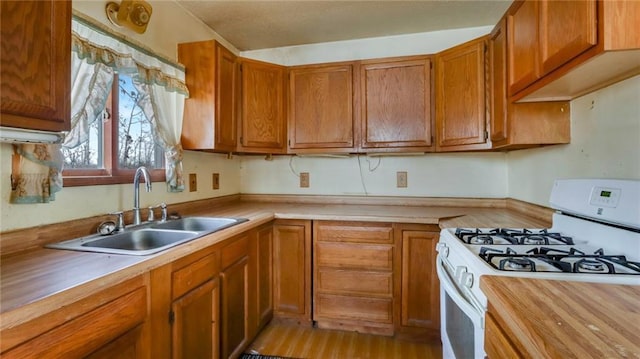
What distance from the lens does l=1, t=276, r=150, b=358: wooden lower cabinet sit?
2.35 feet

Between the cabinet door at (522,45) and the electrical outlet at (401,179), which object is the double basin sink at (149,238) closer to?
the electrical outlet at (401,179)

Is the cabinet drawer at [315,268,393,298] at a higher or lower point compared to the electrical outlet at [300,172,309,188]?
lower

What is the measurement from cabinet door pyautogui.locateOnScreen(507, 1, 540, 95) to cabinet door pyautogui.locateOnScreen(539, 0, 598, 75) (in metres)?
0.07

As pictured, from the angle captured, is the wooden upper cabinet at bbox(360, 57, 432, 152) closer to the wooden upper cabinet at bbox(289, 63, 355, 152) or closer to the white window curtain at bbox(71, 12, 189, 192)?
the wooden upper cabinet at bbox(289, 63, 355, 152)

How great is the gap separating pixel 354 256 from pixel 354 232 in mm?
162

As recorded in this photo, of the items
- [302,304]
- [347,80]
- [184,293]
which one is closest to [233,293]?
[184,293]

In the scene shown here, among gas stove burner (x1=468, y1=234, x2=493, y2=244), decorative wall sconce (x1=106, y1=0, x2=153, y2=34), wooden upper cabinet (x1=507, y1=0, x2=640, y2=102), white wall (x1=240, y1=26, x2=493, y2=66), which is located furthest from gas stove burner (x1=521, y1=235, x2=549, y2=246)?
decorative wall sconce (x1=106, y1=0, x2=153, y2=34)

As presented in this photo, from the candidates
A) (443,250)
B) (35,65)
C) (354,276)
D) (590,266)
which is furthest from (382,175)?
(35,65)

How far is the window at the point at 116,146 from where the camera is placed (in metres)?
1.43

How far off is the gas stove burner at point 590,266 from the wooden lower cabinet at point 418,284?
0.97 m

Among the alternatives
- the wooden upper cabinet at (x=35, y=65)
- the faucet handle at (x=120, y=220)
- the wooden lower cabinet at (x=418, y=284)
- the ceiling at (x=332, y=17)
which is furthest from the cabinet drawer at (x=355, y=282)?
the ceiling at (x=332, y=17)

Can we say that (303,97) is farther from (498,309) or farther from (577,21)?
(498,309)

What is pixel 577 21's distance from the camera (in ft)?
3.28

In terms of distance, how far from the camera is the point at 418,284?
6.50ft
